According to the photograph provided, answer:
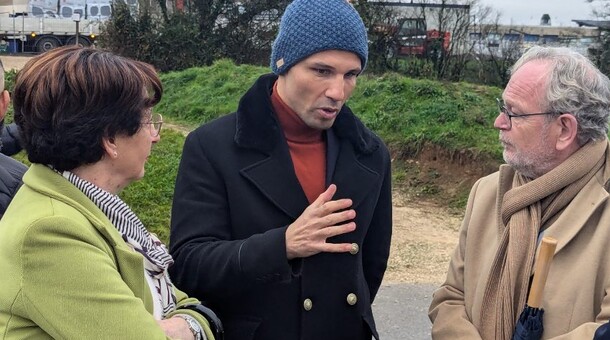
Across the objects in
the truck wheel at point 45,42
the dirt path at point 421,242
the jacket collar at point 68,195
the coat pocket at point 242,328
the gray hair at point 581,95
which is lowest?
the truck wheel at point 45,42

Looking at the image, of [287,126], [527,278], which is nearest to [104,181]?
[287,126]

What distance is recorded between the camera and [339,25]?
2389 millimetres

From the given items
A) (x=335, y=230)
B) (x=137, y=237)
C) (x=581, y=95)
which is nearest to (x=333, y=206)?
(x=335, y=230)

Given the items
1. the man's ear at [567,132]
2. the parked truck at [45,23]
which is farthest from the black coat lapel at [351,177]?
the parked truck at [45,23]

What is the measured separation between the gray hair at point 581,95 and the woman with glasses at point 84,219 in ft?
4.23

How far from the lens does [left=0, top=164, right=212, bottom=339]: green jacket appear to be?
1.59 meters

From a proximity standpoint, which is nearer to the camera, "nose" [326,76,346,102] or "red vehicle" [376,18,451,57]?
"nose" [326,76,346,102]

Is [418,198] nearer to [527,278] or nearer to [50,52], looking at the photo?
[527,278]

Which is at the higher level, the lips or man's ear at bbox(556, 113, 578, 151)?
man's ear at bbox(556, 113, 578, 151)

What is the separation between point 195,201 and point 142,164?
36cm


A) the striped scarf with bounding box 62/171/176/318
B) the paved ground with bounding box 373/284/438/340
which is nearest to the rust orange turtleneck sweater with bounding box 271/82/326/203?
the striped scarf with bounding box 62/171/176/318

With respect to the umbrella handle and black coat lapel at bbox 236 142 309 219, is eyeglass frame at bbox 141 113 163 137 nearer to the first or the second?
black coat lapel at bbox 236 142 309 219

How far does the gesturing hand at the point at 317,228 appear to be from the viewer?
2129 mm

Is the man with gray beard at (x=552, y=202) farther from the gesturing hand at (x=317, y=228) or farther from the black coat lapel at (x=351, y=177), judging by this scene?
the gesturing hand at (x=317, y=228)
